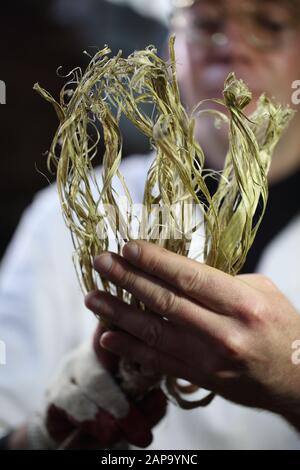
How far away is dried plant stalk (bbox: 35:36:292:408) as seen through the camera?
1.14 ft

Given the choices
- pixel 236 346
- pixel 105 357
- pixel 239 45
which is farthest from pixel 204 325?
pixel 239 45

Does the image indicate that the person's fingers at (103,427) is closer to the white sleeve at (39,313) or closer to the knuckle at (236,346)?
the knuckle at (236,346)

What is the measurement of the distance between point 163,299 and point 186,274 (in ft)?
0.08

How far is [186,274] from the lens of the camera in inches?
13.7

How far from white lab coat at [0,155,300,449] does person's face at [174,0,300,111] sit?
0.19 meters

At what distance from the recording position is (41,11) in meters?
0.98

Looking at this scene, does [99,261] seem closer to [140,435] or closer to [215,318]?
[215,318]

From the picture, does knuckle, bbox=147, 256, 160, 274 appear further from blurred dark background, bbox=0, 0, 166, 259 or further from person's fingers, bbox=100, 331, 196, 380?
blurred dark background, bbox=0, 0, 166, 259

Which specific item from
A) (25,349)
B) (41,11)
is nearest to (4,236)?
(25,349)

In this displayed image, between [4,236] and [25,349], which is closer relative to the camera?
[25,349]

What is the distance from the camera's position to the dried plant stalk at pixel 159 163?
35 centimetres

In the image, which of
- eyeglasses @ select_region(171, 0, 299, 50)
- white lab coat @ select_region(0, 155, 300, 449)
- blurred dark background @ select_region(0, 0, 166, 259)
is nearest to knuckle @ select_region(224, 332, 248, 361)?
white lab coat @ select_region(0, 155, 300, 449)

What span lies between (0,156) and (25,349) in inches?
15.4

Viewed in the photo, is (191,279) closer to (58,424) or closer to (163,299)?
(163,299)
